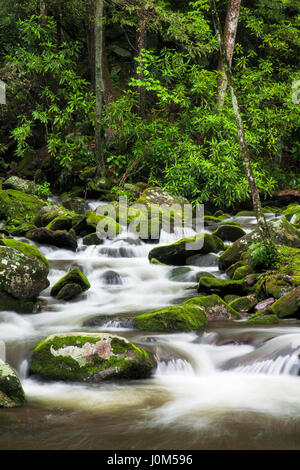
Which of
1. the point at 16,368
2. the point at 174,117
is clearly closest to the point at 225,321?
the point at 16,368

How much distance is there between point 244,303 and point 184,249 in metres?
2.46

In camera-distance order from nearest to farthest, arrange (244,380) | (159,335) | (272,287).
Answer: (244,380)
(159,335)
(272,287)

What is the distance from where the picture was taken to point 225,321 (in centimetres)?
621

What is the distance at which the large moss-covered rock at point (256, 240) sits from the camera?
847 cm

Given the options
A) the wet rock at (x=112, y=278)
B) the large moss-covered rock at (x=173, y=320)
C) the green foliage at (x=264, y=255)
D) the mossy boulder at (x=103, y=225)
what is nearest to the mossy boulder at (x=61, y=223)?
the mossy boulder at (x=103, y=225)

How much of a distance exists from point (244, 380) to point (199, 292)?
9.26 ft

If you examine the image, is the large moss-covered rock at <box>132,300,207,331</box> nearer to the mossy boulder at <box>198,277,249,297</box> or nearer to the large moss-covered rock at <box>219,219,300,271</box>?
the mossy boulder at <box>198,277,249,297</box>

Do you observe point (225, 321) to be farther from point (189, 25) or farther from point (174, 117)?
point (174, 117)

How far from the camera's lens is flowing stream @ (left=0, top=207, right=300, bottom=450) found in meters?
3.23

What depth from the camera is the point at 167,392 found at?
14.1ft

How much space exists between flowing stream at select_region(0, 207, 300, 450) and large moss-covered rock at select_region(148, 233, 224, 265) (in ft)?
5.16

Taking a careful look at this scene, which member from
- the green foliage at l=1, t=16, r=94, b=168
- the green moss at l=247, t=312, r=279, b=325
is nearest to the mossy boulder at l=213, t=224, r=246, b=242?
the green moss at l=247, t=312, r=279, b=325

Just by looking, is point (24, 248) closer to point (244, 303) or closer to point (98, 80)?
point (244, 303)
